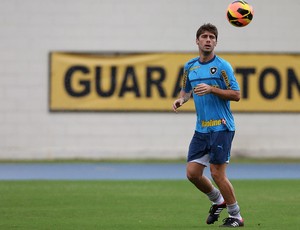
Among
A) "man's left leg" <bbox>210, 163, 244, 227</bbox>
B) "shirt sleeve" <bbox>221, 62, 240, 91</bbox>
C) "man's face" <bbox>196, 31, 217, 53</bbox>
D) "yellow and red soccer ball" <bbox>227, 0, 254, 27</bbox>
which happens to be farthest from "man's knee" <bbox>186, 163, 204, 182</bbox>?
"yellow and red soccer ball" <bbox>227, 0, 254, 27</bbox>

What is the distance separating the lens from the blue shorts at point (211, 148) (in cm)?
1081

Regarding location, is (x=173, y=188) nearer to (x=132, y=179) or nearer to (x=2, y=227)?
(x=132, y=179)

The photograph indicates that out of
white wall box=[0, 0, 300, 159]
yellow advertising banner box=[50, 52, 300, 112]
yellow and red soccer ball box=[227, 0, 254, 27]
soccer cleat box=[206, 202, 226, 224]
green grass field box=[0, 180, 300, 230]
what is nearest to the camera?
soccer cleat box=[206, 202, 226, 224]

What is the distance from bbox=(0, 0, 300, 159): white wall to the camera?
75.4ft

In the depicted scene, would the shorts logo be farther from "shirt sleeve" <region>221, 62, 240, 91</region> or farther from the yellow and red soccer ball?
the yellow and red soccer ball

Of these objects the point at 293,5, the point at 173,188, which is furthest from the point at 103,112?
the point at 173,188

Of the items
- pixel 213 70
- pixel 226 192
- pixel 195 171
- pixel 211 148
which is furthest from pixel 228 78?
pixel 226 192

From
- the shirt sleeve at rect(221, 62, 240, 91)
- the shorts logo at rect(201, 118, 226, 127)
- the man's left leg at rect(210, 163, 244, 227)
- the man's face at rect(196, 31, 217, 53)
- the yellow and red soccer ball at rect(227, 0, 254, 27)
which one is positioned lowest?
the man's left leg at rect(210, 163, 244, 227)

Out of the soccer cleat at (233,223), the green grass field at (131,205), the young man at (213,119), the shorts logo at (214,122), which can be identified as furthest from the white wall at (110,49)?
the soccer cleat at (233,223)

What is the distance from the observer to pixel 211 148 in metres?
10.9

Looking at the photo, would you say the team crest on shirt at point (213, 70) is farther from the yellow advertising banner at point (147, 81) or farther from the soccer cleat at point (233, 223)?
the yellow advertising banner at point (147, 81)

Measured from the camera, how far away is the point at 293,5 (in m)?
23.5

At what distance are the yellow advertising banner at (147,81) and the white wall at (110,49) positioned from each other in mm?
197

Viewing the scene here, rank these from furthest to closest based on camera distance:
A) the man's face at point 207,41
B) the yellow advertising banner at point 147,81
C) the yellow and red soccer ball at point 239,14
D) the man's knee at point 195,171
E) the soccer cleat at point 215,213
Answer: the yellow advertising banner at point 147,81
the yellow and red soccer ball at point 239,14
the soccer cleat at point 215,213
the man's knee at point 195,171
the man's face at point 207,41
